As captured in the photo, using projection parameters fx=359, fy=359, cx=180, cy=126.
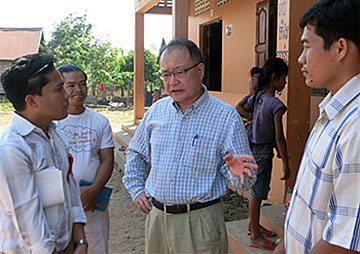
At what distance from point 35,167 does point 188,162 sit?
83 cm

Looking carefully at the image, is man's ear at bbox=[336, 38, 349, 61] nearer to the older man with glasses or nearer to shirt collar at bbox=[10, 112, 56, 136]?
the older man with glasses

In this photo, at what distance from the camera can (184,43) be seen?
85.9 inches

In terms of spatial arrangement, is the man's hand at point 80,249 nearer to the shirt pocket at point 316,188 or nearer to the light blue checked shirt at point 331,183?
the light blue checked shirt at point 331,183

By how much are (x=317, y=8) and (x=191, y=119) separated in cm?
103

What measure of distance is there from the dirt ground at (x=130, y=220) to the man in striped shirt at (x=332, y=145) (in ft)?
10.6

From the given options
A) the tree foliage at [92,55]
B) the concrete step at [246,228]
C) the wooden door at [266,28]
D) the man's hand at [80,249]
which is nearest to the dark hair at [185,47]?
the man's hand at [80,249]

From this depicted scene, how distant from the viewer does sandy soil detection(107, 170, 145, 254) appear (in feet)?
14.2

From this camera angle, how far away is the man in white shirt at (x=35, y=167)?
64.9 inches

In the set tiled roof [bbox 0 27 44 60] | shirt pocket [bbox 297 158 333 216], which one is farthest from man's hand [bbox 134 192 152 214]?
tiled roof [bbox 0 27 44 60]

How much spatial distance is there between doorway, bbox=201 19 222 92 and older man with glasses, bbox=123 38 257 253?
584 centimetres

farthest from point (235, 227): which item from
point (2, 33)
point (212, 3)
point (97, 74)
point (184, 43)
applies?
point (2, 33)

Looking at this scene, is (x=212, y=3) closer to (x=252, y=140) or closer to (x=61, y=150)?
(x=252, y=140)

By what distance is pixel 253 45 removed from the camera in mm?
5871

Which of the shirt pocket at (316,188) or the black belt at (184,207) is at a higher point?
the shirt pocket at (316,188)
